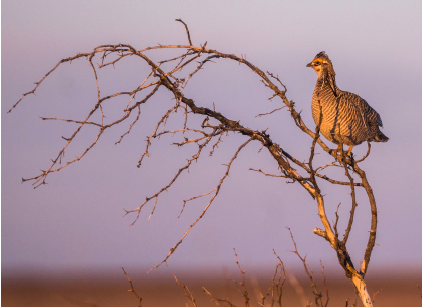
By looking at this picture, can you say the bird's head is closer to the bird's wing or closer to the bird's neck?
the bird's neck

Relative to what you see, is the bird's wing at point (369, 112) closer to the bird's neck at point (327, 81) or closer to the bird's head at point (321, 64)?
the bird's neck at point (327, 81)

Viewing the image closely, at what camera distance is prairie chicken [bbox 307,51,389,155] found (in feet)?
23.9

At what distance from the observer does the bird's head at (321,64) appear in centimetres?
782

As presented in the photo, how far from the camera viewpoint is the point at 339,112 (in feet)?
24.4

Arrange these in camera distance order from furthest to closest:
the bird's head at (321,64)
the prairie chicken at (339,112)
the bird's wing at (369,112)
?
the bird's head at (321,64), the bird's wing at (369,112), the prairie chicken at (339,112)

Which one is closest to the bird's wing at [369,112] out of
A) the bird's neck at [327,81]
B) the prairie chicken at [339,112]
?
Result: the prairie chicken at [339,112]

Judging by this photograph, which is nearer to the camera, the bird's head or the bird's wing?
the bird's wing

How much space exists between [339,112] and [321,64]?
2.71ft

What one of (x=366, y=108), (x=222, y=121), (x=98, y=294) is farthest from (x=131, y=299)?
(x=222, y=121)

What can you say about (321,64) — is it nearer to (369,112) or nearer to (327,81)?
(327,81)

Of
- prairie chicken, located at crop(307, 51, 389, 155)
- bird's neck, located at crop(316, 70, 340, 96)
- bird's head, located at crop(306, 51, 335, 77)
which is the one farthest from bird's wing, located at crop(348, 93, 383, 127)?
bird's head, located at crop(306, 51, 335, 77)

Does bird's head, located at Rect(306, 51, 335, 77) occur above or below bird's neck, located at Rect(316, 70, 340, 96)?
above

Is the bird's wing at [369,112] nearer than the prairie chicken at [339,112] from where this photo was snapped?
No

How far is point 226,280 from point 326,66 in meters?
4.41
